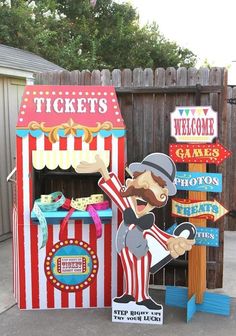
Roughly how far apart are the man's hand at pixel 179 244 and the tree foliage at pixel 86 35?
461 inches

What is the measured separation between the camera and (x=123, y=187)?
12.1 feet

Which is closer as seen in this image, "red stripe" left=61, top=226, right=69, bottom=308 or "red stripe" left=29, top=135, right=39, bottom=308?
"red stripe" left=29, top=135, right=39, bottom=308

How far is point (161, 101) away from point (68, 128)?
1131mm

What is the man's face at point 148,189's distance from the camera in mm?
3627

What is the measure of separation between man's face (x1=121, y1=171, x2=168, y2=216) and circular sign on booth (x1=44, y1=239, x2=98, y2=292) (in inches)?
29.9

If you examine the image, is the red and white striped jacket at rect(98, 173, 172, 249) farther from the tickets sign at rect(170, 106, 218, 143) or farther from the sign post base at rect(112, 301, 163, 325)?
the tickets sign at rect(170, 106, 218, 143)

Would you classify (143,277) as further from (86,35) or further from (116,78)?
(86,35)

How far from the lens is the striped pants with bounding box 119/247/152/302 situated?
12.2ft

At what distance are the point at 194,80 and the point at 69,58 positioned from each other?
11.3 metres

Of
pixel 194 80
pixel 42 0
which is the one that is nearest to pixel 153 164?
pixel 194 80

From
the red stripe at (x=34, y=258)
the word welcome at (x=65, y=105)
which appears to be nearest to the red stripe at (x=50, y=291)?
the red stripe at (x=34, y=258)

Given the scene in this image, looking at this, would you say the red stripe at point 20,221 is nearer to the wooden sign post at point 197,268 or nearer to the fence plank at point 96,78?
the fence plank at point 96,78

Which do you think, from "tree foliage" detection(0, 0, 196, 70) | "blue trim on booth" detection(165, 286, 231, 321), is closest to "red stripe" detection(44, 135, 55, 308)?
"blue trim on booth" detection(165, 286, 231, 321)

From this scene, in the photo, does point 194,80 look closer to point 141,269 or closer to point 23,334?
point 141,269
